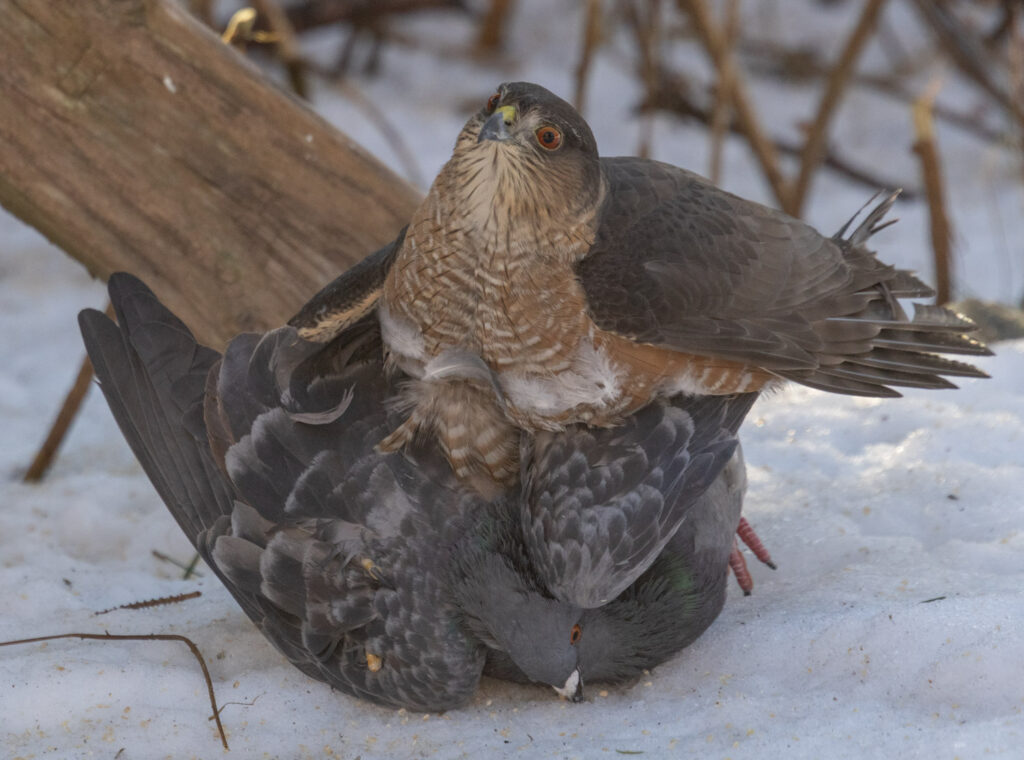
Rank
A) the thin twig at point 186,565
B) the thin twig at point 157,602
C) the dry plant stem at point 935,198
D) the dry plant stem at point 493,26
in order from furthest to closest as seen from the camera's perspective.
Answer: the dry plant stem at point 493,26, the dry plant stem at point 935,198, the thin twig at point 186,565, the thin twig at point 157,602

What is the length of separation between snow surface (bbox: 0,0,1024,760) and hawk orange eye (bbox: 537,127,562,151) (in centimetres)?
124

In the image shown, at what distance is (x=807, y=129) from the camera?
562 cm

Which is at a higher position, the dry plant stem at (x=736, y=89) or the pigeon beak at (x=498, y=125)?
the dry plant stem at (x=736, y=89)

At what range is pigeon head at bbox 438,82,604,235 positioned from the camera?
239 centimetres

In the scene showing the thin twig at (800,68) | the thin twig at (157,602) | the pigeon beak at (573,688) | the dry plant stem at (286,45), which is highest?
the thin twig at (800,68)

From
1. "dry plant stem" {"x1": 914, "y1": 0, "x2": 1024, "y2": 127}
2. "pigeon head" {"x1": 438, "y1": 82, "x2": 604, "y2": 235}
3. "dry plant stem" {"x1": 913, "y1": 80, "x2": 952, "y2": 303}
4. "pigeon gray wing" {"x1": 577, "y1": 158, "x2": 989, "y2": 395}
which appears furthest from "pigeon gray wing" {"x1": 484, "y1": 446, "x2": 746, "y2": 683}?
"dry plant stem" {"x1": 914, "y1": 0, "x2": 1024, "y2": 127}

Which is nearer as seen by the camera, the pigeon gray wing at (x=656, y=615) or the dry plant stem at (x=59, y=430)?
the pigeon gray wing at (x=656, y=615)

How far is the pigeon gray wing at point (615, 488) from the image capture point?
247 cm

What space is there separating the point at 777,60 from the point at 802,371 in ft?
19.3

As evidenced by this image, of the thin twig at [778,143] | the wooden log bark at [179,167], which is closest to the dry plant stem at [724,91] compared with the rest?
the thin twig at [778,143]

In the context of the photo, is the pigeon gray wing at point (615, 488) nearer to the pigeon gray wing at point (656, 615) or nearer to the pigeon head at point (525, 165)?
the pigeon gray wing at point (656, 615)

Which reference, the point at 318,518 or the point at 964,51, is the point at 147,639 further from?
the point at 964,51

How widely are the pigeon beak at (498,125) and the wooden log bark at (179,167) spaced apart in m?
1.42

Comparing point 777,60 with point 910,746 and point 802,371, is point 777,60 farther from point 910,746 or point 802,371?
point 910,746
